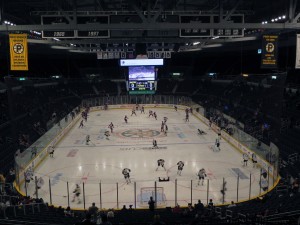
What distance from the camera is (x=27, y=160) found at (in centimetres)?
1950

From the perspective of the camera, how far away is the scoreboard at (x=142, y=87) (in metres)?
40.2

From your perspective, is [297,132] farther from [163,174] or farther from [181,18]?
[181,18]

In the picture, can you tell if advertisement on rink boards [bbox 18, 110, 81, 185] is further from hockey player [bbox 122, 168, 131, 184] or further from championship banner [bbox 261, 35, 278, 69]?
championship banner [bbox 261, 35, 278, 69]

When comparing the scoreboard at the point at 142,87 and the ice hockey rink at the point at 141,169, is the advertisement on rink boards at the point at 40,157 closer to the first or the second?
the ice hockey rink at the point at 141,169

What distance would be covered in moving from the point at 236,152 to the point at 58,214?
50.4 feet

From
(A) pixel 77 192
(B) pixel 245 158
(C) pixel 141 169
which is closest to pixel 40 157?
(C) pixel 141 169

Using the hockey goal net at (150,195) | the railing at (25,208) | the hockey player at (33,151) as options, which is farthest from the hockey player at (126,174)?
the hockey player at (33,151)

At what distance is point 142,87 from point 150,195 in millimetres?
25449

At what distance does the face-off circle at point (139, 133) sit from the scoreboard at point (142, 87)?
849 centimetres

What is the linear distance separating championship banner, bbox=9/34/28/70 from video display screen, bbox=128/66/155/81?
24589 mm

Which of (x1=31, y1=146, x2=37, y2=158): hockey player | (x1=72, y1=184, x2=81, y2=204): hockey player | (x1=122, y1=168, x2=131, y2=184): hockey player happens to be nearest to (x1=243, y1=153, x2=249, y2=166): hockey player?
(x1=122, y1=168, x2=131, y2=184): hockey player

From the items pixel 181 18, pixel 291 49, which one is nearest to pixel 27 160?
pixel 181 18

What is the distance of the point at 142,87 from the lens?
133 ft

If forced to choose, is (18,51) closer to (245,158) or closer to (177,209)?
(177,209)
